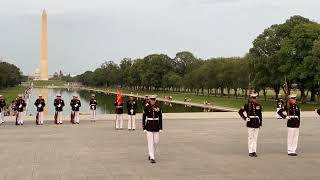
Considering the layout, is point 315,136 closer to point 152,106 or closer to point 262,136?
point 262,136

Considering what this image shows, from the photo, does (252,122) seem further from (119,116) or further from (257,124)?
(119,116)

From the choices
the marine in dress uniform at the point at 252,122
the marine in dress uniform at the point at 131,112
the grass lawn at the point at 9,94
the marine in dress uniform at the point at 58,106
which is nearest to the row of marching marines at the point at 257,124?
the marine in dress uniform at the point at 252,122

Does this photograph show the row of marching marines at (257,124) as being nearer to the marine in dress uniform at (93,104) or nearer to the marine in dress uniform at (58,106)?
the marine in dress uniform at (58,106)

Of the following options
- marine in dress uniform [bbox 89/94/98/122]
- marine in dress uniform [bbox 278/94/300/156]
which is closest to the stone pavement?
marine in dress uniform [bbox 278/94/300/156]

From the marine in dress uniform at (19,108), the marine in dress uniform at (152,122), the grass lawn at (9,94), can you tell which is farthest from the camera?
the grass lawn at (9,94)

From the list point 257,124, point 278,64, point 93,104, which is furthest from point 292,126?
point 278,64

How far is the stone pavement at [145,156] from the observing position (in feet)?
45.3

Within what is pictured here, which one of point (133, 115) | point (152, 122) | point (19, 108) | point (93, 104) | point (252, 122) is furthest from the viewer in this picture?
point (93, 104)

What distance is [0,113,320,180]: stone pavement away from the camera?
1382cm

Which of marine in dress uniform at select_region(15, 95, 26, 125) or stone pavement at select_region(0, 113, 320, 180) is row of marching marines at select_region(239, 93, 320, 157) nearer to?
stone pavement at select_region(0, 113, 320, 180)

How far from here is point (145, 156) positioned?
17.3 m

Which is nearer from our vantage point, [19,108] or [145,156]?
[145,156]

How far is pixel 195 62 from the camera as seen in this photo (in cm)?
13062

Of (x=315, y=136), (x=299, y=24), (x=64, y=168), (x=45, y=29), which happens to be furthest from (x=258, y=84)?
(x=45, y=29)
